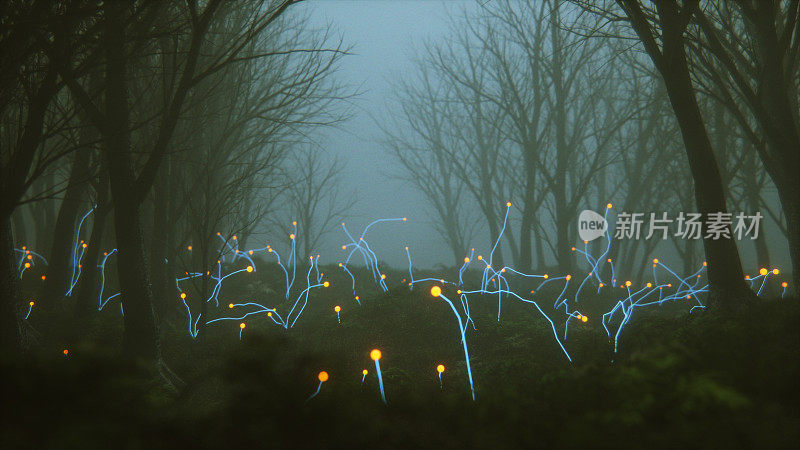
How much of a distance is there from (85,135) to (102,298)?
4000mm

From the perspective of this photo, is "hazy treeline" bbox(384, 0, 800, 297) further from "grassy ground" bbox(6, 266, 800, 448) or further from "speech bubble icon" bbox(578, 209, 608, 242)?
"grassy ground" bbox(6, 266, 800, 448)

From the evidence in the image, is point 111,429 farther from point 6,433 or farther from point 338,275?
point 338,275

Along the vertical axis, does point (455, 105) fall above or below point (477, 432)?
above

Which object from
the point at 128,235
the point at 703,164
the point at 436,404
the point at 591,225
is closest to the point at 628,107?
the point at 591,225

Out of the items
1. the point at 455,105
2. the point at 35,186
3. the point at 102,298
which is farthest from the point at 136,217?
the point at 455,105

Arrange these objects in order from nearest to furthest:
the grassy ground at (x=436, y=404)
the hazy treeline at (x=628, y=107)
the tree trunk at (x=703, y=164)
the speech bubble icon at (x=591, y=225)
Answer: the grassy ground at (x=436, y=404), the tree trunk at (x=703, y=164), the hazy treeline at (x=628, y=107), the speech bubble icon at (x=591, y=225)

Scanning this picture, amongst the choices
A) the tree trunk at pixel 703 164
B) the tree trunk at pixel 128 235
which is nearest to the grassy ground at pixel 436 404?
the tree trunk at pixel 703 164

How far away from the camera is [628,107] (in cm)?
1717

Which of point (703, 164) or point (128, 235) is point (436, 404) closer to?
point (128, 235)

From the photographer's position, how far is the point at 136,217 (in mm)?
6078

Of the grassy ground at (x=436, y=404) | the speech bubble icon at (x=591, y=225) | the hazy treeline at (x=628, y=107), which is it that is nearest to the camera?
the grassy ground at (x=436, y=404)

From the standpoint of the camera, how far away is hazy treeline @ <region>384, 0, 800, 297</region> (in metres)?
6.18

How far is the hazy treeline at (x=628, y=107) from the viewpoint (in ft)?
20.3

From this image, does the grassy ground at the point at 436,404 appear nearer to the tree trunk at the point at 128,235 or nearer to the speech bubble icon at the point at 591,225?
the tree trunk at the point at 128,235
